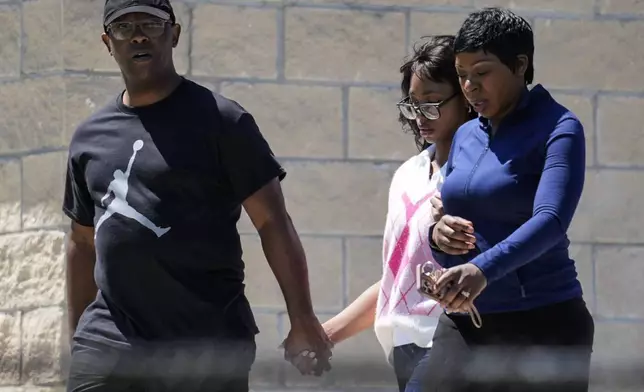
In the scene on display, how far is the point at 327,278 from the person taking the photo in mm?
5812

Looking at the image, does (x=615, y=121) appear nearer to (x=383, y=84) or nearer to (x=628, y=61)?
(x=628, y=61)

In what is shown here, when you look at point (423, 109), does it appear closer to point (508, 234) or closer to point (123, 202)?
point (508, 234)

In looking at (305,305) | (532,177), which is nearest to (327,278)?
(305,305)

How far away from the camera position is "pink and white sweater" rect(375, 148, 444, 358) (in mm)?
4012

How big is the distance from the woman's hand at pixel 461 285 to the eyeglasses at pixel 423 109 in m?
0.91

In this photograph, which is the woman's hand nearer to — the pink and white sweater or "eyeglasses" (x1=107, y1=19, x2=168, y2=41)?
the pink and white sweater

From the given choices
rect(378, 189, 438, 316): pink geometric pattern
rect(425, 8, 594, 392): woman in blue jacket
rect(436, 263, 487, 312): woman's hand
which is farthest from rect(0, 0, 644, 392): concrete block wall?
rect(436, 263, 487, 312): woman's hand

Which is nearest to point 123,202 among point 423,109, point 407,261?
point 407,261

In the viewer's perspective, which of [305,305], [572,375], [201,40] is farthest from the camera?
[201,40]

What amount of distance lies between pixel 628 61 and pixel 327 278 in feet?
5.08

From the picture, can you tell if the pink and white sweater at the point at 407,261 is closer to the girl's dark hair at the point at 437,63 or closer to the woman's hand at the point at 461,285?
the girl's dark hair at the point at 437,63

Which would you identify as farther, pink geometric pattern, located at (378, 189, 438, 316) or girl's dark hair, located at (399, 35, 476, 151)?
girl's dark hair, located at (399, 35, 476, 151)

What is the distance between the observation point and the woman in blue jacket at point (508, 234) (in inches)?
131

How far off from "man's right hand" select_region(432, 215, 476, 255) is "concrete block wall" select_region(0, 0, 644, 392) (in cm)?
217
